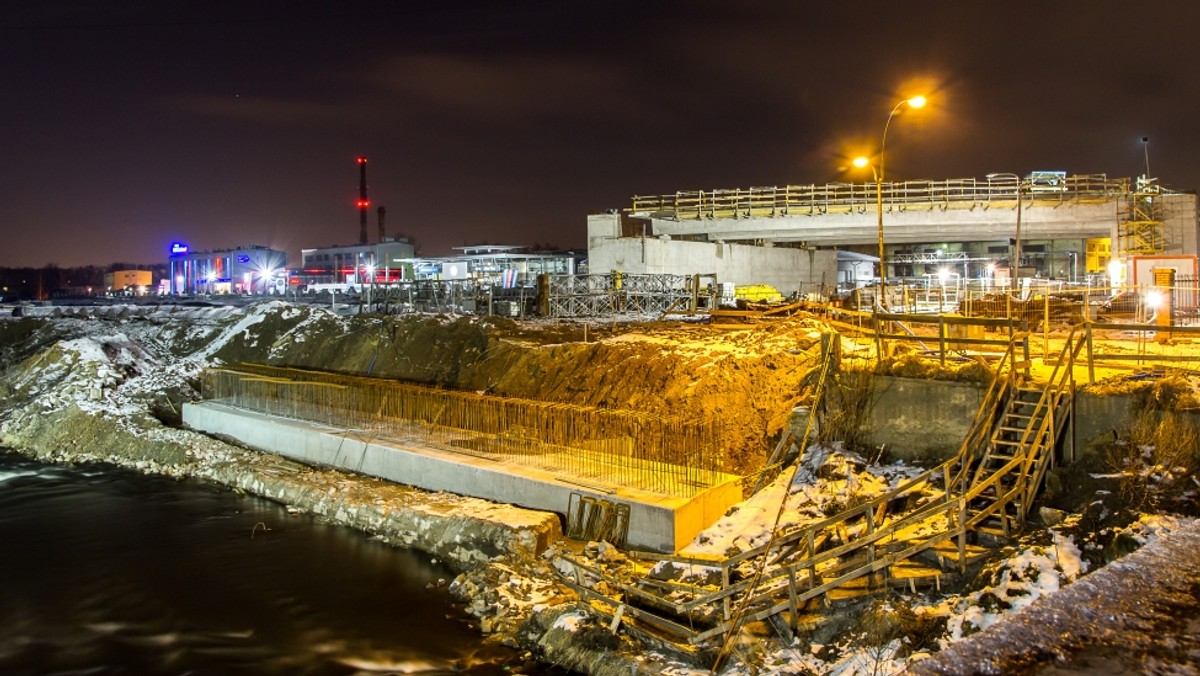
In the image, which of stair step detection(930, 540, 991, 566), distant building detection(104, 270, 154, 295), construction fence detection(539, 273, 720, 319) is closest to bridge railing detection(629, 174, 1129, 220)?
construction fence detection(539, 273, 720, 319)

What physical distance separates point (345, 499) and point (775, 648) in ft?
39.7

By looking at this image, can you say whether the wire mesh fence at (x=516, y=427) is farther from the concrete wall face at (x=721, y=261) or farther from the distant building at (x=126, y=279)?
the distant building at (x=126, y=279)

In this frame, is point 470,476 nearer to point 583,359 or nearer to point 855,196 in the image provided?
point 583,359

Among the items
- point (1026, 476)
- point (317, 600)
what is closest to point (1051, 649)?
point (1026, 476)

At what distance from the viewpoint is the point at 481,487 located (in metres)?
18.2

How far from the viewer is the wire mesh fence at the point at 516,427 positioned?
16.7 metres

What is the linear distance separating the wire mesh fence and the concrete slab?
1.21 ft

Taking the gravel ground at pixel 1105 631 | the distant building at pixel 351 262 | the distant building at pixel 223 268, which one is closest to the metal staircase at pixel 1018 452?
the gravel ground at pixel 1105 631

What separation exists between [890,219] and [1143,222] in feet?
37.2

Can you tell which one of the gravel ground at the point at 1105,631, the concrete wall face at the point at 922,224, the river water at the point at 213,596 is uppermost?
the concrete wall face at the point at 922,224

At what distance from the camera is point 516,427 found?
66.6 feet

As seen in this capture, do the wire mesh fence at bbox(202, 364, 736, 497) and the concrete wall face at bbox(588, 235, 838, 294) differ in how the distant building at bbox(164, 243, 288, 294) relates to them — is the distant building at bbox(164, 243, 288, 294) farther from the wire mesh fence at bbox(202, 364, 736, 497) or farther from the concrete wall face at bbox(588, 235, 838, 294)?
the wire mesh fence at bbox(202, 364, 736, 497)

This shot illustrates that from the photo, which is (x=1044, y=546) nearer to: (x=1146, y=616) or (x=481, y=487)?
(x=1146, y=616)

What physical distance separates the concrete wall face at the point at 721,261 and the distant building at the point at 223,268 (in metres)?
72.4
